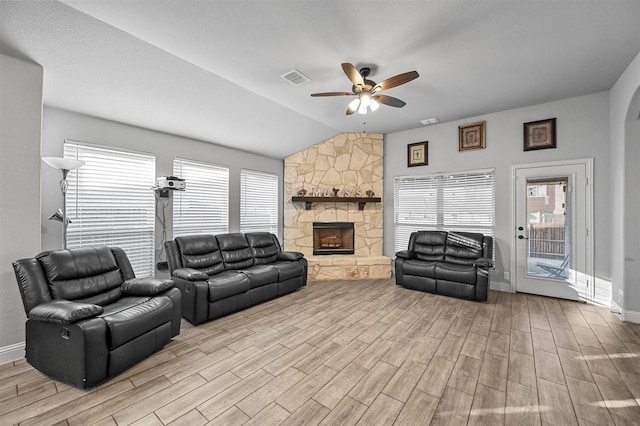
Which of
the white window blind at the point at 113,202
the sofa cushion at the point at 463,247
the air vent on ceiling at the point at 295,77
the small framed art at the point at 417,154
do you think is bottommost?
the sofa cushion at the point at 463,247

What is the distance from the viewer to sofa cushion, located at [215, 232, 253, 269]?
428 cm

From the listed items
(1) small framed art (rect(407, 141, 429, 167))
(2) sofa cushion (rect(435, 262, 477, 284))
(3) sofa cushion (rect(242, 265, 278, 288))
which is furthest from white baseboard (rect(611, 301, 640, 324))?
(3) sofa cushion (rect(242, 265, 278, 288))

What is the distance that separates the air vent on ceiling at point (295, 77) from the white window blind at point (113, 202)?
245 cm

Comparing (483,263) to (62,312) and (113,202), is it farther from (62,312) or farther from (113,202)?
(113,202)

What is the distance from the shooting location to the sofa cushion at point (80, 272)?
2457mm

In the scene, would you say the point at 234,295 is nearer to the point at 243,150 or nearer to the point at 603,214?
the point at 243,150

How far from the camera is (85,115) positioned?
3469 mm

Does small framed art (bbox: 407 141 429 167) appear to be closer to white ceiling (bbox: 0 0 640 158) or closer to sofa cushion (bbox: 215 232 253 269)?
white ceiling (bbox: 0 0 640 158)

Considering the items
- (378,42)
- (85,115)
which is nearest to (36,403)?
(85,115)

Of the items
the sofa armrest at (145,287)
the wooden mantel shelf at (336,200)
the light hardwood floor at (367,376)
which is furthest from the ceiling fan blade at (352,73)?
the wooden mantel shelf at (336,200)

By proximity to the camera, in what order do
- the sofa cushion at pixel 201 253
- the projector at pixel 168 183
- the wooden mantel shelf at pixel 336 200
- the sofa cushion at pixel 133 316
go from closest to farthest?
the sofa cushion at pixel 133 316, the sofa cushion at pixel 201 253, the projector at pixel 168 183, the wooden mantel shelf at pixel 336 200

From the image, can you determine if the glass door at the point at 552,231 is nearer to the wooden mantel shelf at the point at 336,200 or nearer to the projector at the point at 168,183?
the wooden mantel shelf at the point at 336,200

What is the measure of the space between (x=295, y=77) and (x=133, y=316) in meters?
3.12

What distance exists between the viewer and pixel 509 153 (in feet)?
15.3
